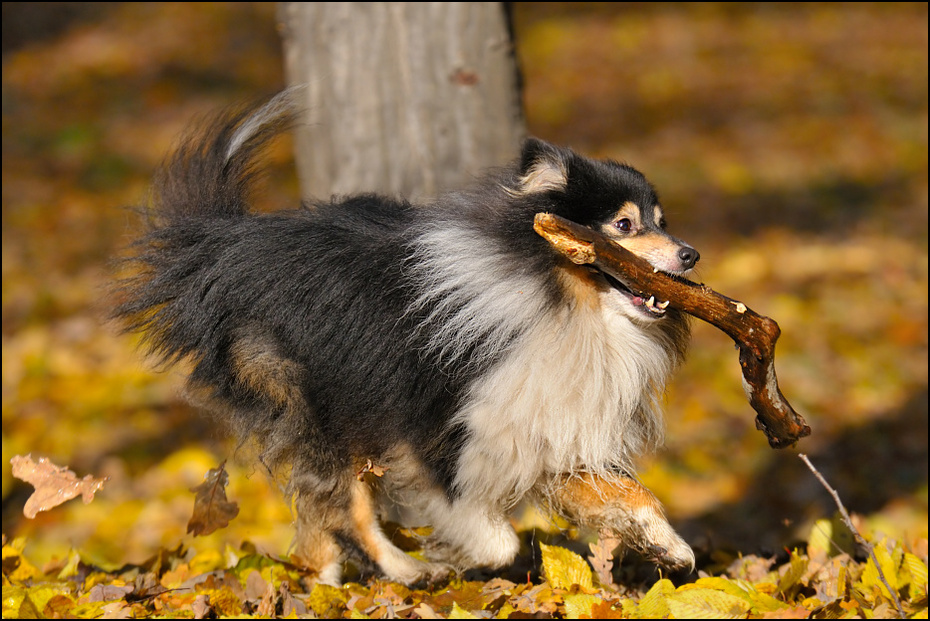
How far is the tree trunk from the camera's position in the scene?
454 cm

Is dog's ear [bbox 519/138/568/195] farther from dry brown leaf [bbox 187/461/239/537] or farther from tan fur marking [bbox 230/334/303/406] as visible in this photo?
dry brown leaf [bbox 187/461/239/537]

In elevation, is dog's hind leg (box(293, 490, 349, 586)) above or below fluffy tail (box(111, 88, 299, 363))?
below

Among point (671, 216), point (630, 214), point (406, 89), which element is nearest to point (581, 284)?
point (630, 214)

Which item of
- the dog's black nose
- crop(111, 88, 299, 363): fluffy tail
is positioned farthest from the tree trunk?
the dog's black nose

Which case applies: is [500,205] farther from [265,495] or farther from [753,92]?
[753,92]

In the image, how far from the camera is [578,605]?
112 inches

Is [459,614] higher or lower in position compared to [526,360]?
lower

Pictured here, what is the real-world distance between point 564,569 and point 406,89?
8.43ft

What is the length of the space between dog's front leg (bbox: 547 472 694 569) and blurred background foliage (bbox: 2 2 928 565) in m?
1.15

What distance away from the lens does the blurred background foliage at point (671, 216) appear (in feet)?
18.8

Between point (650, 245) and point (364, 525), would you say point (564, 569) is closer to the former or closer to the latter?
point (364, 525)

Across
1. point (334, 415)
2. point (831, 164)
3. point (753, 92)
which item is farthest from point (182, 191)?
point (753, 92)

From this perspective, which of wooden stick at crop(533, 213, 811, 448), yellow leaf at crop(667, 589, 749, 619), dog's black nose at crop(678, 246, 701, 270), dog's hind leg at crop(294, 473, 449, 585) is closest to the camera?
yellow leaf at crop(667, 589, 749, 619)

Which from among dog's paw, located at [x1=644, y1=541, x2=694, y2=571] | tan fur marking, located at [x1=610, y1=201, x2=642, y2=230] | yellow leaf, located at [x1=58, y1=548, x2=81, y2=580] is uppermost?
tan fur marking, located at [x1=610, y1=201, x2=642, y2=230]
